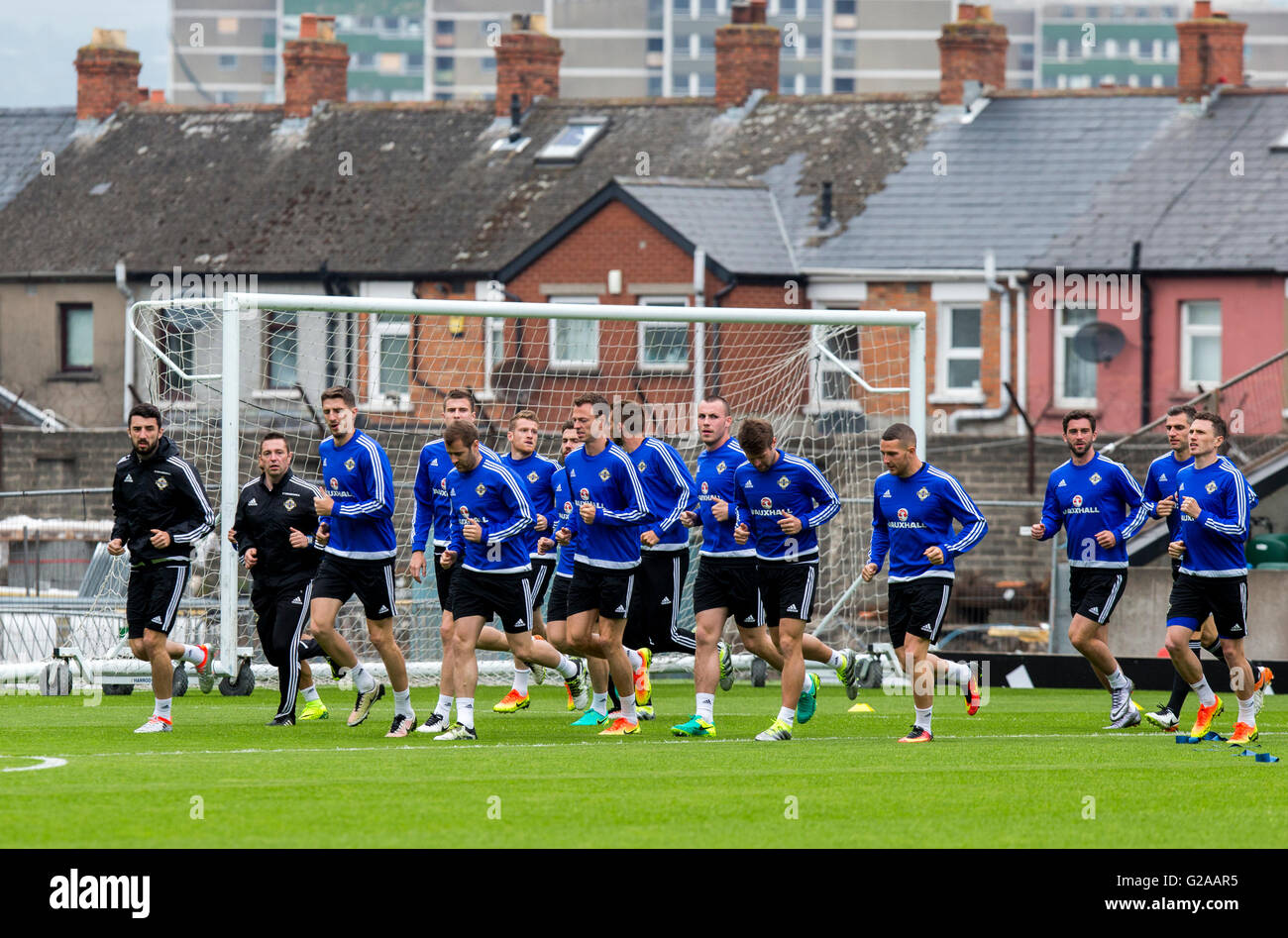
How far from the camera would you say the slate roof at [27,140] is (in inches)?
1924

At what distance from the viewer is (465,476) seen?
47.6 feet

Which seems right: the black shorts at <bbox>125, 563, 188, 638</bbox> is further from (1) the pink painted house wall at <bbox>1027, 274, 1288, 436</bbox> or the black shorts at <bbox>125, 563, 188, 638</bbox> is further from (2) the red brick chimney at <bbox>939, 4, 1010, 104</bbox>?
(2) the red brick chimney at <bbox>939, 4, 1010, 104</bbox>

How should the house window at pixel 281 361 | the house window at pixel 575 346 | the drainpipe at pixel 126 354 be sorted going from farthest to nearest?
the drainpipe at pixel 126 354 < the house window at pixel 575 346 < the house window at pixel 281 361

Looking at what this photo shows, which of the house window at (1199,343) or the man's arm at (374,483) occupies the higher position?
the house window at (1199,343)

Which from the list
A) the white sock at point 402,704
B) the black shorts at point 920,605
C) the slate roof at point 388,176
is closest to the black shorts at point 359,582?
the white sock at point 402,704

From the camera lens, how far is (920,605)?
14.5 metres

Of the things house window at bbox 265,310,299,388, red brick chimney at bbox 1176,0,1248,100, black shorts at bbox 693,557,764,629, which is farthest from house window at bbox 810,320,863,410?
red brick chimney at bbox 1176,0,1248,100

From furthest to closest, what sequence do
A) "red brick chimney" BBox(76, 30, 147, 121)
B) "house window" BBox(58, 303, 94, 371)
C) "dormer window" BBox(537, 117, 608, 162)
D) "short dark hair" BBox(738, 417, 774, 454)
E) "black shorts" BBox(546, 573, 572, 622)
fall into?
"red brick chimney" BBox(76, 30, 147, 121) → "house window" BBox(58, 303, 94, 371) → "dormer window" BBox(537, 117, 608, 162) → "black shorts" BBox(546, 573, 572, 622) → "short dark hair" BBox(738, 417, 774, 454)

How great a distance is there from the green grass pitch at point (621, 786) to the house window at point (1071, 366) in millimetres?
22290

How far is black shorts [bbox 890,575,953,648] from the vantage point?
1444cm

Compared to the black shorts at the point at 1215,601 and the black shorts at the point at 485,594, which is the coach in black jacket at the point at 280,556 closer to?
the black shorts at the point at 485,594

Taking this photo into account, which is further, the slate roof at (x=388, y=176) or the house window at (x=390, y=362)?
the slate roof at (x=388, y=176)

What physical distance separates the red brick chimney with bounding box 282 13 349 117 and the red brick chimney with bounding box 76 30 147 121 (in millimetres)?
3865

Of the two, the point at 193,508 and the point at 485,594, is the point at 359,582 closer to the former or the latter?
the point at 485,594
